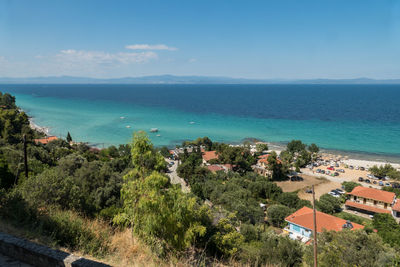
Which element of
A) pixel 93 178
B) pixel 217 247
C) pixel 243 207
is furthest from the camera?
pixel 243 207

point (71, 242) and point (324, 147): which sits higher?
point (71, 242)

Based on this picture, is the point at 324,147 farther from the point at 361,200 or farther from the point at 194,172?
the point at 194,172

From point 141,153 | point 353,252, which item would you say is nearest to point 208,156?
point 353,252

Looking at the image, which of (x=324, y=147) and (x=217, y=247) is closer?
(x=217, y=247)

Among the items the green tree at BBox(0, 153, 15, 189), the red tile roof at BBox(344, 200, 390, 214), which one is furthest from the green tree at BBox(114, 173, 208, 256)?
the red tile roof at BBox(344, 200, 390, 214)

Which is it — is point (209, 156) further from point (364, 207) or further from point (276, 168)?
point (364, 207)

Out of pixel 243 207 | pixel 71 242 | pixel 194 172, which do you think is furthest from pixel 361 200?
pixel 71 242

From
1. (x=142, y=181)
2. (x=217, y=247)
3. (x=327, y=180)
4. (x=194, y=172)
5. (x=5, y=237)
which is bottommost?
(x=327, y=180)
